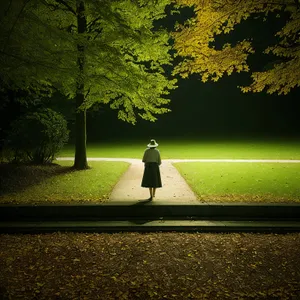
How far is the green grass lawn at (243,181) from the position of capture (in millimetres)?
8773

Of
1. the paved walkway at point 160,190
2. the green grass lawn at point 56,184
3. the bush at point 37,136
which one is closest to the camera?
the paved walkway at point 160,190

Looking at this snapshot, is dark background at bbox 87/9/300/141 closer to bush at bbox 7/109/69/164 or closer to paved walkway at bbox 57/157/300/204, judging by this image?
bush at bbox 7/109/69/164

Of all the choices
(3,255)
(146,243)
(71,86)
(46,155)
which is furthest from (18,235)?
(46,155)

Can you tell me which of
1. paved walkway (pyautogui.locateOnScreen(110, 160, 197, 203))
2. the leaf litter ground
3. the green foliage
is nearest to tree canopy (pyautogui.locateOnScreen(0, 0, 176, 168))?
the green foliage

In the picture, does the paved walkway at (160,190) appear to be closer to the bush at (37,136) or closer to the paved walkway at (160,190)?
the paved walkway at (160,190)

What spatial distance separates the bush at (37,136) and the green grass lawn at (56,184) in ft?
2.50

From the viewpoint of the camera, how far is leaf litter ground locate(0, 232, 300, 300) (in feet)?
14.1

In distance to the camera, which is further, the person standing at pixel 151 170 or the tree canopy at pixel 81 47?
the person standing at pixel 151 170

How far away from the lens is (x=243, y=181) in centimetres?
1095

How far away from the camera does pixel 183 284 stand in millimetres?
4512

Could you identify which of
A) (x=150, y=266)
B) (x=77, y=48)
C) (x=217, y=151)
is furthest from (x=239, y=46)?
(x=217, y=151)

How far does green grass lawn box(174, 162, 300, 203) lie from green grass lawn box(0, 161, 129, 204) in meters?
2.87

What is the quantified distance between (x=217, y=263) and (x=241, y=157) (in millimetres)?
13094

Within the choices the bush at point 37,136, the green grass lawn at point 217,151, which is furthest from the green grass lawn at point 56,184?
the green grass lawn at point 217,151
